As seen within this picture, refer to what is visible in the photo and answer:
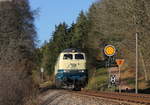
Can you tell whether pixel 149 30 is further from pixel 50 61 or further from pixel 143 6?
pixel 50 61

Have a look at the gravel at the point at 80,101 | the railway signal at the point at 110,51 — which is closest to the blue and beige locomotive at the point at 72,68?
the railway signal at the point at 110,51

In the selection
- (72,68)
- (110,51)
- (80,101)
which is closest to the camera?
(80,101)

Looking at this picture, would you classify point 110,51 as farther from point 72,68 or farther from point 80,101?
point 72,68

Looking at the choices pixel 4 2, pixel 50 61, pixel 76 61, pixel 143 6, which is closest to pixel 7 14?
pixel 4 2

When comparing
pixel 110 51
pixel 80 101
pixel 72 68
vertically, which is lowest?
pixel 80 101

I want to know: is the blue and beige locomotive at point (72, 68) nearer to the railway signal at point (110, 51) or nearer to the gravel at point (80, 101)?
the railway signal at point (110, 51)

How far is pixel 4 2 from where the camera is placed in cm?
3469

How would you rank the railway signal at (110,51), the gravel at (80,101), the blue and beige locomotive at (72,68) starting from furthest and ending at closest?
the blue and beige locomotive at (72,68) < the railway signal at (110,51) < the gravel at (80,101)

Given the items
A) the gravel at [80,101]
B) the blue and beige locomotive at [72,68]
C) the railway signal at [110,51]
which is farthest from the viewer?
the blue and beige locomotive at [72,68]

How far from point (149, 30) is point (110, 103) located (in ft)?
56.3

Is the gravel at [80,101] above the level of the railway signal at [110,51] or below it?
below

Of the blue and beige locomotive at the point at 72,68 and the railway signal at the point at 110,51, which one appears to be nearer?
the railway signal at the point at 110,51

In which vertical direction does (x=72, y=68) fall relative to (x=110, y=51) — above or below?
below

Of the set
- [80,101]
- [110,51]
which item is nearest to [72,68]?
[110,51]
